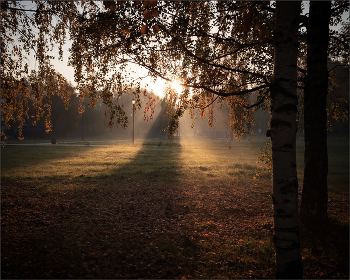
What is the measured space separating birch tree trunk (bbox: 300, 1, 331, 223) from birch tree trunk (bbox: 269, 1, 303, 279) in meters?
3.12

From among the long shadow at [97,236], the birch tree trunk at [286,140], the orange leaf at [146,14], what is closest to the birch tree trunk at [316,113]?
the birch tree trunk at [286,140]

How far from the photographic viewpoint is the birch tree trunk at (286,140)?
3018mm

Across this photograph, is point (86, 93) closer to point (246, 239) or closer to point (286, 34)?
point (286, 34)

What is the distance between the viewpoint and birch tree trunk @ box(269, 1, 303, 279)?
3.02 meters

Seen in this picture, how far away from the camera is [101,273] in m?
4.10

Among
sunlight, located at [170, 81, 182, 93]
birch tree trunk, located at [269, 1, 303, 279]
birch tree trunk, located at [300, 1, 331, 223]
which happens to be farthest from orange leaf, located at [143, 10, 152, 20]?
birch tree trunk, located at [300, 1, 331, 223]

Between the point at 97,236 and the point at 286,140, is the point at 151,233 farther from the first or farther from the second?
the point at 286,140

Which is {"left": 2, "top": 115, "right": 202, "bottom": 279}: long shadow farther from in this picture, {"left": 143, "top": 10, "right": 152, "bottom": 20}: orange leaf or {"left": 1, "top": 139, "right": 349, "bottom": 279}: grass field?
{"left": 143, "top": 10, "right": 152, "bottom": 20}: orange leaf

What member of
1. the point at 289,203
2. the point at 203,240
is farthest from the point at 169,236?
the point at 289,203

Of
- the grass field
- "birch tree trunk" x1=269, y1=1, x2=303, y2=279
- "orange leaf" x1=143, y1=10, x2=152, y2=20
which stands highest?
"orange leaf" x1=143, y1=10, x2=152, y2=20

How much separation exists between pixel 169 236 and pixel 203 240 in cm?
82

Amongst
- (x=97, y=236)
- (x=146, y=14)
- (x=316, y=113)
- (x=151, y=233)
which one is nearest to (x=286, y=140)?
(x=146, y=14)

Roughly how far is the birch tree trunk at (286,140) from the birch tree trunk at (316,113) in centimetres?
312

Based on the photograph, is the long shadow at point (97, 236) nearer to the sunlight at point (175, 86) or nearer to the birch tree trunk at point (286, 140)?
the birch tree trunk at point (286, 140)
